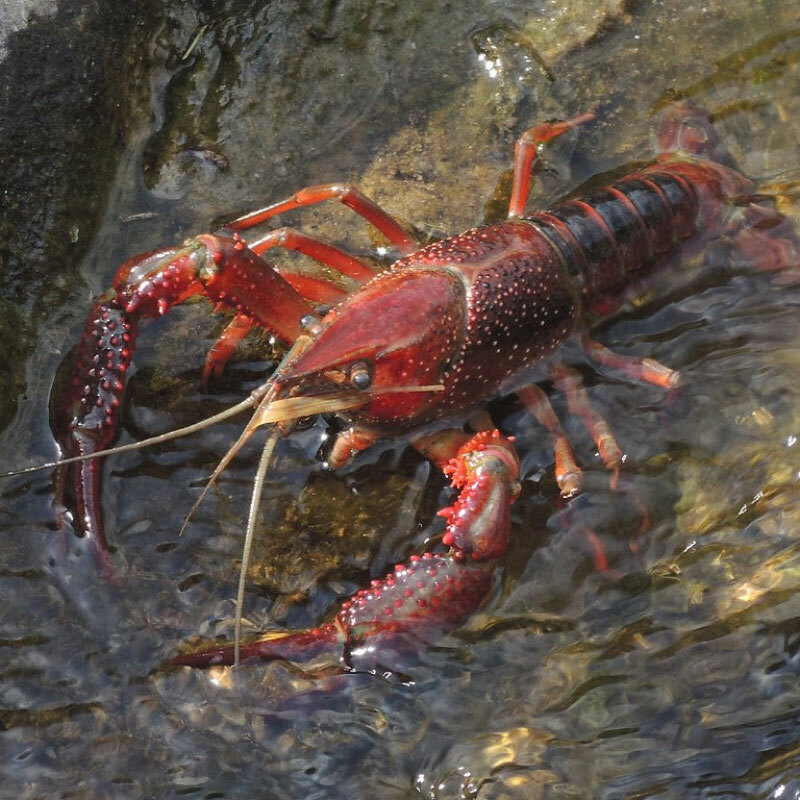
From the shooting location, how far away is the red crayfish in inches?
134

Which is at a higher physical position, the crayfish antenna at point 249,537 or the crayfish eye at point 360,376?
the crayfish eye at point 360,376

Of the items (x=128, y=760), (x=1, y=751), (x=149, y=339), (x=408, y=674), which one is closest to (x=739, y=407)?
(x=408, y=674)

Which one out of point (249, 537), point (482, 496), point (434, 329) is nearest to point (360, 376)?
point (434, 329)

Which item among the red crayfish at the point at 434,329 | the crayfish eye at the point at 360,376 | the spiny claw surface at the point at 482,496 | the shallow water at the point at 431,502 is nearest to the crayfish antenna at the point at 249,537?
the red crayfish at the point at 434,329

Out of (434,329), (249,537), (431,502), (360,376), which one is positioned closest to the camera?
(249,537)

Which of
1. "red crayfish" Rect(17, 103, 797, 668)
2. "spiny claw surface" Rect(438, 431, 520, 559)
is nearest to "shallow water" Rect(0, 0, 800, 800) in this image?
"red crayfish" Rect(17, 103, 797, 668)

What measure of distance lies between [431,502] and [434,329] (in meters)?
0.72

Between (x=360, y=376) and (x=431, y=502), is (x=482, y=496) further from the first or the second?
(x=360, y=376)

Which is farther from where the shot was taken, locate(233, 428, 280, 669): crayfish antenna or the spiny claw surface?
the spiny claw surface

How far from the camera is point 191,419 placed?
12.7 ft

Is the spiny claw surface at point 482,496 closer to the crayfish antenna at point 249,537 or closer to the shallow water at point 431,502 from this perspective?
the shallow water at point 431,502

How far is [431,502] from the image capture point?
3.85 m

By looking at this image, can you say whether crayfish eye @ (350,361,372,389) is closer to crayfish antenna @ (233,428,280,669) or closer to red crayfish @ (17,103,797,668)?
red crayfish @ (17,103,797,668)

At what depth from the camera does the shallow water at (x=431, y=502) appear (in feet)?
10.6
